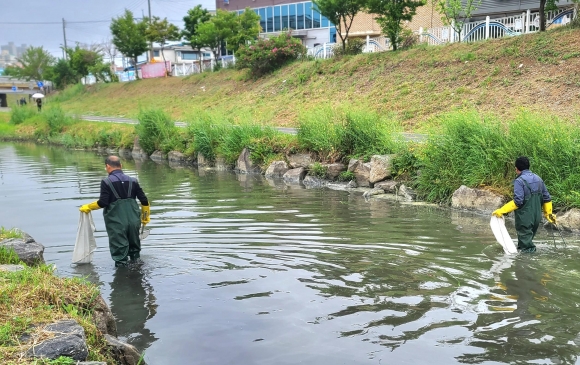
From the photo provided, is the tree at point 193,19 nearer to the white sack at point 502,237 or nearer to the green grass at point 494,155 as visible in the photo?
the green grass at point 494,155

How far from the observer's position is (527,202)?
8.88 m

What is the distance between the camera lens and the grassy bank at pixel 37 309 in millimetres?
4543

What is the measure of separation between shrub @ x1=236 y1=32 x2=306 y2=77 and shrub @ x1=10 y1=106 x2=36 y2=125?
17913 mm

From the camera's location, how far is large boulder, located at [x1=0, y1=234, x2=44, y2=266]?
298 inches

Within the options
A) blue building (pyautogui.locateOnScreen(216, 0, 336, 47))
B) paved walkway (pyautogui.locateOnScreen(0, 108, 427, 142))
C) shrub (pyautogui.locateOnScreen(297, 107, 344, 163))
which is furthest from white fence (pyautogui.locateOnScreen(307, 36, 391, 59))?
shrub (pyautogui.locateOnScreen(297, 107, 344, 163))

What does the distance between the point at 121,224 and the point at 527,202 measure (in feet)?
20.3

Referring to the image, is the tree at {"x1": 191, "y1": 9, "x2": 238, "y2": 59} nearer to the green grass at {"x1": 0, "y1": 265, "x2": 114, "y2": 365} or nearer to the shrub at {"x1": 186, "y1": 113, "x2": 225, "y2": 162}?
the shrub at {"x1": 186, "y1": 113, "x2": 225, "y2": 162}

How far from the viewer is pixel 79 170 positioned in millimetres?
23438

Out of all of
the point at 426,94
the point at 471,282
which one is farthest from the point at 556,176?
the point at 426,94

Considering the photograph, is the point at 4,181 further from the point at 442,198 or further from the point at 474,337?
the point at 474,337

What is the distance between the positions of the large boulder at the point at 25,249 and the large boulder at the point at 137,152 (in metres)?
20.4

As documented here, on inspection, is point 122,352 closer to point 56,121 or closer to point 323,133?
point 323,133

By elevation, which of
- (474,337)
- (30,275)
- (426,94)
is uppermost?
(426,94)

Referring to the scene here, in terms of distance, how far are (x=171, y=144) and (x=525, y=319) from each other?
70.5ft
